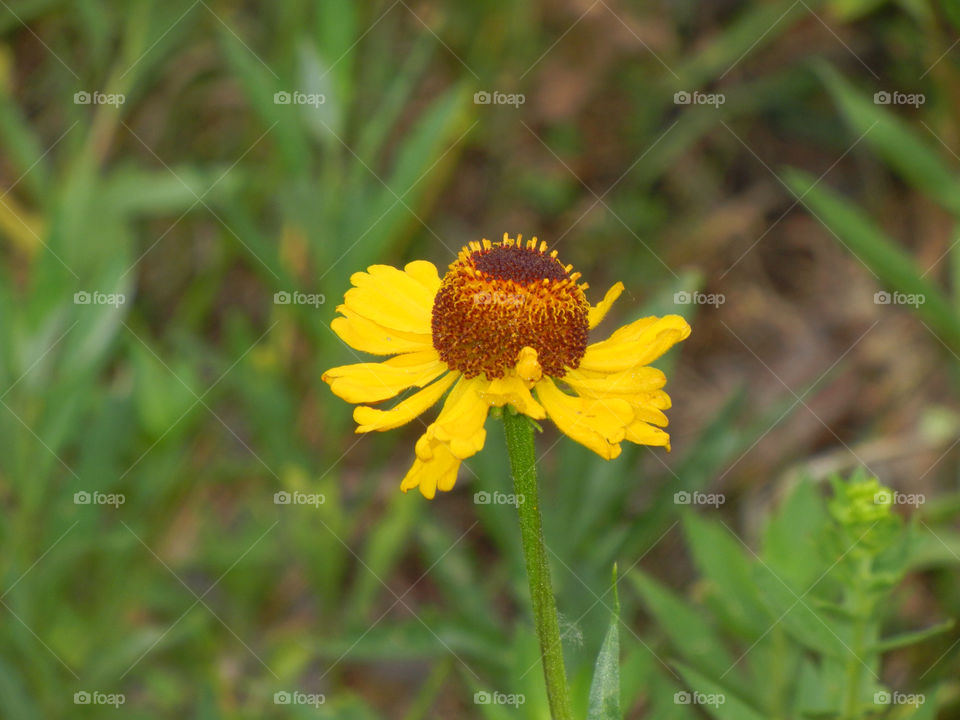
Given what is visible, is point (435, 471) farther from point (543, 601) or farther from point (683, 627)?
point (683, 627)

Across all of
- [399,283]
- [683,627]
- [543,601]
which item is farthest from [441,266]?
[543,601]

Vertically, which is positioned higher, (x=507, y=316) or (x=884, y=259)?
(x=884, y=259)

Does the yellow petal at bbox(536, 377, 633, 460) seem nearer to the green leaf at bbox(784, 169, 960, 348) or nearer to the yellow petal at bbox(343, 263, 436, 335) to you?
the yellow petal at bbox(343, 263, 436, 335)

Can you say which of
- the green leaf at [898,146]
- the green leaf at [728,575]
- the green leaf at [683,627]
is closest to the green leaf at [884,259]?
the green leaf at [898,146]

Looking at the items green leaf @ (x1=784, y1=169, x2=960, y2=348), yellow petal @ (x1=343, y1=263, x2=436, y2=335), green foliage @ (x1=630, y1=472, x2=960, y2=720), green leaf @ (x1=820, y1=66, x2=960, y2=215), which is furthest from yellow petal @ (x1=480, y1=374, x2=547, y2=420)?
green leaf @ (x1=820, y1=66, x2=960, y2=215)

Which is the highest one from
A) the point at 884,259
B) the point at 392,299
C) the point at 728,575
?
the point at 884,259

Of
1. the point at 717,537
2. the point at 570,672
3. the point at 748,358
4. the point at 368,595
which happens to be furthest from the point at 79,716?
the point at 748,358
